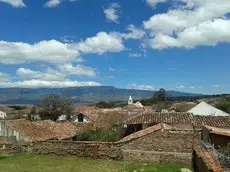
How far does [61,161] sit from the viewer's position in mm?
30078

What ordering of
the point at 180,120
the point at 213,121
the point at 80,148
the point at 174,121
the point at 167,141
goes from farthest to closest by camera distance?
the point at 213,121
the point at 180,120
the point at 174,121
the point at 80,148
the point at 167,141

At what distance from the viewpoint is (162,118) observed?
136 ft

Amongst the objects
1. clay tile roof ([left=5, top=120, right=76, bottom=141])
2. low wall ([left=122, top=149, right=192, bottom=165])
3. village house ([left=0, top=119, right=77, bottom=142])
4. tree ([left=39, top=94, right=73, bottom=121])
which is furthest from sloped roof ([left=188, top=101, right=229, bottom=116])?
low wall ([left=122, top=149, right=192, bottom=165])

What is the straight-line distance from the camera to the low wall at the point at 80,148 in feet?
99.2

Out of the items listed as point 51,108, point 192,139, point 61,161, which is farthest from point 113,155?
point 51,108

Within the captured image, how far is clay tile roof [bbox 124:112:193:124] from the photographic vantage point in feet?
133

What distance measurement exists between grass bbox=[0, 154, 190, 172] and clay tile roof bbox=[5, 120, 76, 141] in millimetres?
8856

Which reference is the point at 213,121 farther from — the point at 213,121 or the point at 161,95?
the point at 161,95

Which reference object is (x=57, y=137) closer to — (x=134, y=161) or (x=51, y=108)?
(x=134, y=161)

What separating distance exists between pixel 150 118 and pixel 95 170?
16.8 m

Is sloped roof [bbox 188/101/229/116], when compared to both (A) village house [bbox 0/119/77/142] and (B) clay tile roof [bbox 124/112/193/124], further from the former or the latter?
(A) village house [bbox 0/119/77/142]

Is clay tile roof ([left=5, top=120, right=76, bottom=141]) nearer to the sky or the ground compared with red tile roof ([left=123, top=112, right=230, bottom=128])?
nearer to the ground

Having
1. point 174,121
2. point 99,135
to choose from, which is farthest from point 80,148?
point 174,121

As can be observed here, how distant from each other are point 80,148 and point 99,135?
21.2 ft
